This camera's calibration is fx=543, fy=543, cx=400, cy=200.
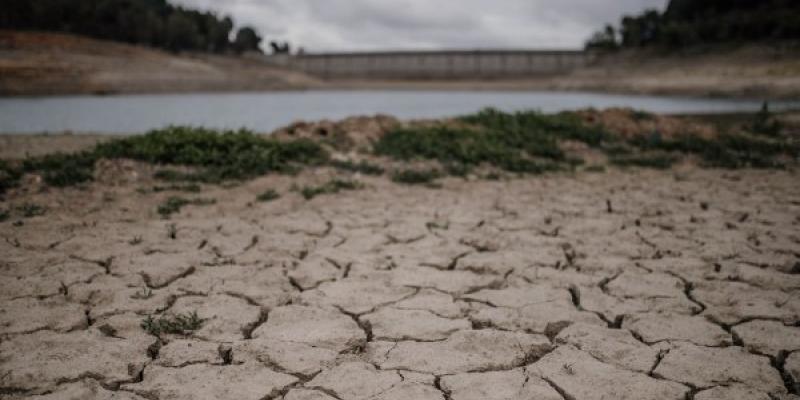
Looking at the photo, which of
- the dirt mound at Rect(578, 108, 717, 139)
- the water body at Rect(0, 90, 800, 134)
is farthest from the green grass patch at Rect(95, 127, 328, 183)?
the dirt mound at Rect(578, 108, 717, 139)

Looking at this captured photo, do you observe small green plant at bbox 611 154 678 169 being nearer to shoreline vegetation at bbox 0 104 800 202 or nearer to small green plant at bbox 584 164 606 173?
shoreline vegetation at bbox 0 104 800 202

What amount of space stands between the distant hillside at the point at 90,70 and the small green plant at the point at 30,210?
24.7 m

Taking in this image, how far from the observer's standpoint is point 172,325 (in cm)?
237

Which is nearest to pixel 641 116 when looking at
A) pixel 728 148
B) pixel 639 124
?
pixel 639 124

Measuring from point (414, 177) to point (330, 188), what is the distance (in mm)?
1003

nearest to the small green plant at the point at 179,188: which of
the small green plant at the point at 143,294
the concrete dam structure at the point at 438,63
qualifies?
the small green plant at the point at 143,294

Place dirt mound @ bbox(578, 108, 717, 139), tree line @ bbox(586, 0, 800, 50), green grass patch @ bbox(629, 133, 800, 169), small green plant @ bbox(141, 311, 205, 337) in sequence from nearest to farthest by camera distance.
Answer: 1. small green plant @ bbox(141, 311, 205, 337)
2. green grass patch @ bbox(629, 133, 800, 169)
3. dirt mound @ bbox(578, 108, 717, 139)
4. tree line @ bbox(586, 0, 800, 50)

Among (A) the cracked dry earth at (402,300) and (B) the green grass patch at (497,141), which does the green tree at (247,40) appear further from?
(A) the cracked dry earth at (402,300)

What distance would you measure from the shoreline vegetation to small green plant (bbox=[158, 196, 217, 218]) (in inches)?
0.6

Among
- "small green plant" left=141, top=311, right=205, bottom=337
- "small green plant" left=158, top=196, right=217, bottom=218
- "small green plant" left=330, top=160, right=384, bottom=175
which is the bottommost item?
"small green plant" left=141, top=311, right=205, bottom=337

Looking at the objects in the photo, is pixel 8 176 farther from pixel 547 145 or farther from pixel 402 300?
pixel 547 145

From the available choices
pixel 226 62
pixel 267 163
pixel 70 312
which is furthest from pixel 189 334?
pixel 226 62

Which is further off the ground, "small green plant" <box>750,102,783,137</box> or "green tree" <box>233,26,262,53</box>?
"green tree" <box>233,26,262,53</box>

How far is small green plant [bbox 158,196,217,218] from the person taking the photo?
424 centimetres
